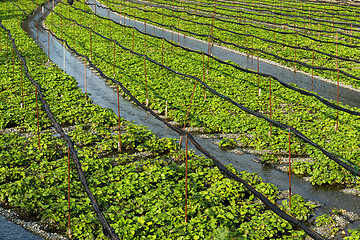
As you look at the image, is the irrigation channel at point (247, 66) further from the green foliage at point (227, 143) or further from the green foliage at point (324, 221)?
the green foliage at point (324, 221)

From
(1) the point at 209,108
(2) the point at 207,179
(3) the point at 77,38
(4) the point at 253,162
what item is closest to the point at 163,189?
(2) the point at 207,179

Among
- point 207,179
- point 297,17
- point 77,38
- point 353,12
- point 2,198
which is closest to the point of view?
point 2,198

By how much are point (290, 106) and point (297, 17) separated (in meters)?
23.3

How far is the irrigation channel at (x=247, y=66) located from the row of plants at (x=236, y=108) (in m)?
0.51

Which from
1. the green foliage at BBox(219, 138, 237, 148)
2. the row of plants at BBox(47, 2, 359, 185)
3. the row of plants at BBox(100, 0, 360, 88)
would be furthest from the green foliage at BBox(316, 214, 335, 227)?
the row of plants at BBox(100, 0, 360, 88)

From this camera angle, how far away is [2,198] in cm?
997

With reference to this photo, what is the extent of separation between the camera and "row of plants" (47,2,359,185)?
1266cm

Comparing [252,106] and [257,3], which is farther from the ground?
[257,3]

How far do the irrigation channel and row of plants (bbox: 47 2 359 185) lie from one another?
51 cm

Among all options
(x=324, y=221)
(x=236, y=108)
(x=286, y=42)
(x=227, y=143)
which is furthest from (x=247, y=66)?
(x=324, y=221)

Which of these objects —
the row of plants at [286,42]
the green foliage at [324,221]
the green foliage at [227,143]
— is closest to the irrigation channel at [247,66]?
the green foliage at [227,143]

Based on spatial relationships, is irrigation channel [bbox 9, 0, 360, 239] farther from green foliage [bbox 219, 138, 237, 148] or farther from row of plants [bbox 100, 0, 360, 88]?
row of plants [bbox 100, 0, 360, 88]

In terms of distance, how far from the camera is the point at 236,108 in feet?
52.1

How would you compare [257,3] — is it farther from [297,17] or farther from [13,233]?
[13,233]
